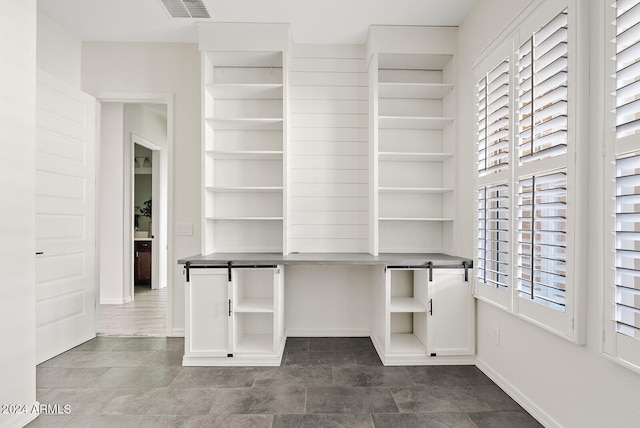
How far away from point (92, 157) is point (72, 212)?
0.59 meters

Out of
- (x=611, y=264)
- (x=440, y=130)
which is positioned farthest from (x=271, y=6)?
(x=611, y=264)

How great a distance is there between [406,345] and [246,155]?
7.31ft

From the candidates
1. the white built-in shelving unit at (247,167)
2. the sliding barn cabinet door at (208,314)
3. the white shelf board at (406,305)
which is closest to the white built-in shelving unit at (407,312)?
the white shelf board at (406,305)

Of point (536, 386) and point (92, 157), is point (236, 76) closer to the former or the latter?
point (92, 157)

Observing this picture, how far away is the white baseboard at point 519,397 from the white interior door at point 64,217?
11.6ft

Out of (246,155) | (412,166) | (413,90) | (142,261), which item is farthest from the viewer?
(142,261)

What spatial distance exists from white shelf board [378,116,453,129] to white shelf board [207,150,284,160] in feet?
3.29

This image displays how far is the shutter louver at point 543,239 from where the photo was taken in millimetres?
1780

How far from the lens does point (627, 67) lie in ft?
4.65

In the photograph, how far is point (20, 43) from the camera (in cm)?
198

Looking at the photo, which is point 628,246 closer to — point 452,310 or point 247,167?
point 452,310

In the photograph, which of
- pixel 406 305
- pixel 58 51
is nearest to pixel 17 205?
pixel 58 51

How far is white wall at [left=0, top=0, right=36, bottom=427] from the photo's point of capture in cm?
187

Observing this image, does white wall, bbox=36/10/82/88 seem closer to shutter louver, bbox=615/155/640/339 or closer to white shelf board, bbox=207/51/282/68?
white shelf board, bbox=207/51/282/68
